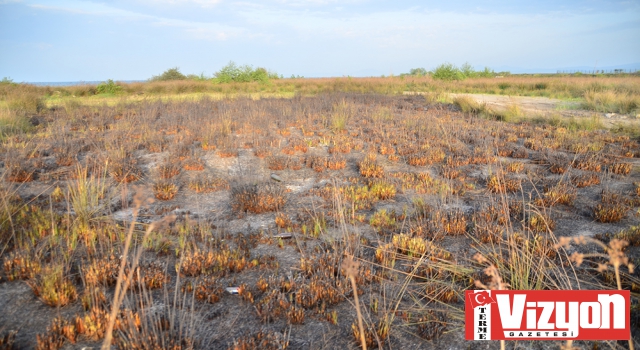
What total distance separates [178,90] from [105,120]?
16767 mm

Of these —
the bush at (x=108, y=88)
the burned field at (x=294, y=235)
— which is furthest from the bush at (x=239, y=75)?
the burned field at (x=294, y=235)

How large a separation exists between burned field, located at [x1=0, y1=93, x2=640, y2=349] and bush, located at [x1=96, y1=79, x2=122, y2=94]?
1906cm

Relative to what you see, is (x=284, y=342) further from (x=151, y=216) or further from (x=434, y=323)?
(x=151, y=216)

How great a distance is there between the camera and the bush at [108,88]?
28.7m

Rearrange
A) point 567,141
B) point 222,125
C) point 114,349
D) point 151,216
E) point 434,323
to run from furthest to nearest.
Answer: point 222,125, point 567,141, point 151,216, point 434,323, point 114,349

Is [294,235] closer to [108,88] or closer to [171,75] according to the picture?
[108,88]

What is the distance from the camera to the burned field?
335 centimetres

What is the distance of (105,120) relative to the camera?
14.2 meters

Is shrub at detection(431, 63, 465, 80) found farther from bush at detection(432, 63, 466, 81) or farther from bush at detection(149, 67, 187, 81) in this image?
bush at detection(149, 67, 187, 81)

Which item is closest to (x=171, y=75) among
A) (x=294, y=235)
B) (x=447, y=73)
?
(x=447, y=73)

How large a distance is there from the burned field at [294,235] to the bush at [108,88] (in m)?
19.1

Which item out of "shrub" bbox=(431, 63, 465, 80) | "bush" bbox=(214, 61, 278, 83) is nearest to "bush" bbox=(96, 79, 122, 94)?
"bush" bbox=(214, 61, 278, 83)

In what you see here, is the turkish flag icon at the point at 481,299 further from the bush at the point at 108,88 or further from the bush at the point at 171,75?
the bush at the point at 171,75

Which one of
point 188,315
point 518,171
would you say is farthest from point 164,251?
point 518,171
